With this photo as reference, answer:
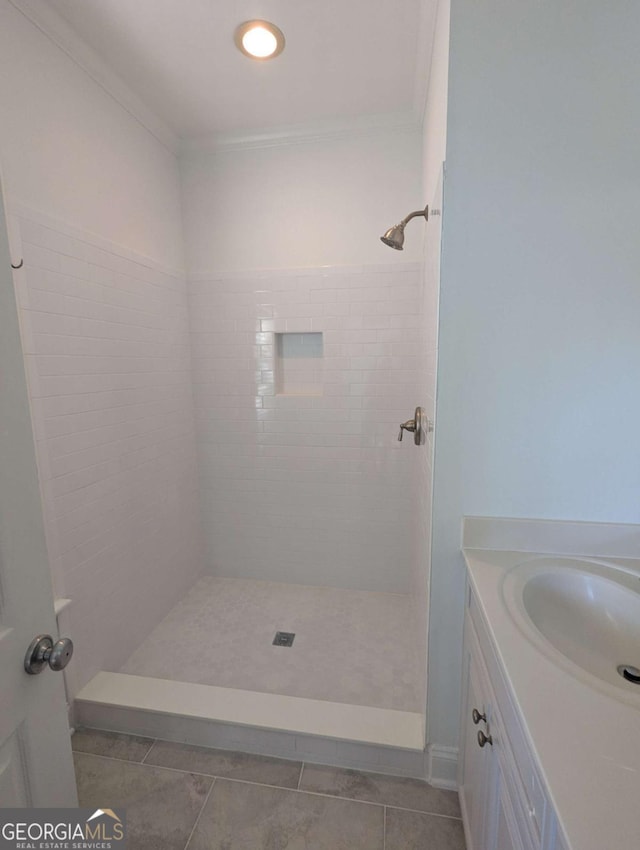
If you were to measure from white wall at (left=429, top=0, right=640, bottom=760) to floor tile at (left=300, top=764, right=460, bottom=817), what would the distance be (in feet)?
2.52

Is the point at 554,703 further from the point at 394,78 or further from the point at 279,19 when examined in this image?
the point at 394,78

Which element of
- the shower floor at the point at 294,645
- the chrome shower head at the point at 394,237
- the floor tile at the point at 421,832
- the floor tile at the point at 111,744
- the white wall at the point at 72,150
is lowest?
the floor tile at the point at 111,744

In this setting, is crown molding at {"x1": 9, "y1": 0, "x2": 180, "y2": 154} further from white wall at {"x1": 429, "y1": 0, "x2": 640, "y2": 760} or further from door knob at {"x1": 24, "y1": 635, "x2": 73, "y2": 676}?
door knob at {"x1": 24, "y1": 635, "x2": 73, "y2": 676}

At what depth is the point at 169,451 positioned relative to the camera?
2.21 metres

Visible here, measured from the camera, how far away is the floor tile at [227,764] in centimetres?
136

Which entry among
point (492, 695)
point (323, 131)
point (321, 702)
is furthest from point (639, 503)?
point (323, 131)

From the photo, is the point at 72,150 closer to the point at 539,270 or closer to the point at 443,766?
the point at 539,270

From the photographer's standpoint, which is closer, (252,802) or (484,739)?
(484,739)

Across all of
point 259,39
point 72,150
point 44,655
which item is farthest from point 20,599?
point 259,39

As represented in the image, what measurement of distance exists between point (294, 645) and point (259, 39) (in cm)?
268

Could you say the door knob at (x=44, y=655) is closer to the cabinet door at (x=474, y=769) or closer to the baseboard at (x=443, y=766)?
the cabinet door at (x=474, y=769)

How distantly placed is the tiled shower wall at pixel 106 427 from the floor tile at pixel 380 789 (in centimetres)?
104

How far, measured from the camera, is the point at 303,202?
2.18 m

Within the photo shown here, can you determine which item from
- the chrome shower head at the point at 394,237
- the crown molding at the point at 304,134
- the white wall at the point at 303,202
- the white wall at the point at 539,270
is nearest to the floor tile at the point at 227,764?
the white wall at the point at 539,270
